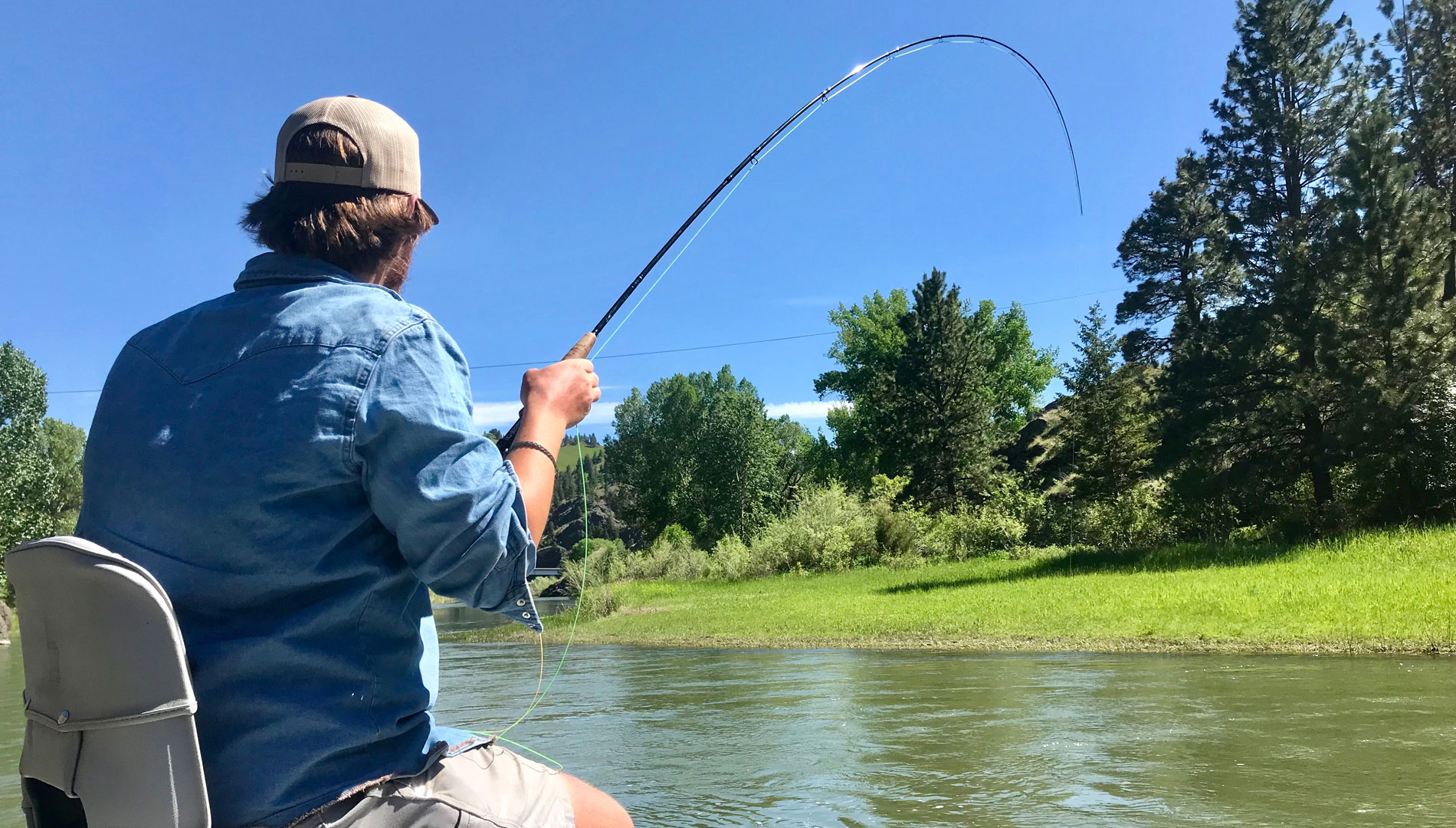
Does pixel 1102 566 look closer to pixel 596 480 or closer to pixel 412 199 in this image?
pixel 412 199

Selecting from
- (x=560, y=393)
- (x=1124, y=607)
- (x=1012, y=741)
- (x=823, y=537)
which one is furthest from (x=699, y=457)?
(x=560, y=393)

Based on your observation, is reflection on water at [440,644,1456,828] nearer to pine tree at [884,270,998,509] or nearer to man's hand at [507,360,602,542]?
man's hand at [507,360,602,542]

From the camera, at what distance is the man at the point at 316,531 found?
131 centimetres

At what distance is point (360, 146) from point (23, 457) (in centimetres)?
3928

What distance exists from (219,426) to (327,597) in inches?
11.1

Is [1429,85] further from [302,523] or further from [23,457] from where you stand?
[23,457]

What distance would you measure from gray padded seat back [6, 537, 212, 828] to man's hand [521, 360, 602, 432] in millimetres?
719

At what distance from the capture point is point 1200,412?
998 inches

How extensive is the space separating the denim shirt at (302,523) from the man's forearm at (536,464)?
97 millimetres

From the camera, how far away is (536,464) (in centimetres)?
163

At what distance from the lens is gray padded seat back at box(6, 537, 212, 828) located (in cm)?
119

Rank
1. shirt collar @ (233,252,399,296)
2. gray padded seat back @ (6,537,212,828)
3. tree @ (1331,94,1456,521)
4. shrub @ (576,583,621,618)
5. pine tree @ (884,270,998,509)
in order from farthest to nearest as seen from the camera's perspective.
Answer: pine tree @ (884,270,998,509), tree @ (1331,94,1456,521), shrub @ (576,583,621,618), shirt collar @ (233,252,399,296), gray padded seat back @ (6,537,212,828)

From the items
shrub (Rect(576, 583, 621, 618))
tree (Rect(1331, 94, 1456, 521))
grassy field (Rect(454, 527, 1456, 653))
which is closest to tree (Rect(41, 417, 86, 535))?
shrub (Rect(576, 583, 621, 618))

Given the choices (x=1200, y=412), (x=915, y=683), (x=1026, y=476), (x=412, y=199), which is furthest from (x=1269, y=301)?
(x=412, y=199)
